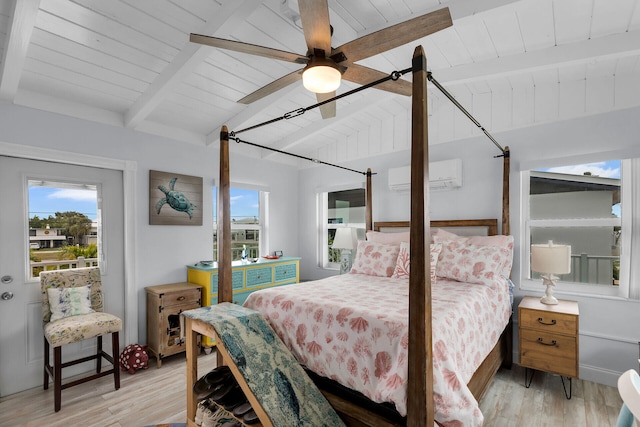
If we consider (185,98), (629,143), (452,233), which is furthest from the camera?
(452,233)

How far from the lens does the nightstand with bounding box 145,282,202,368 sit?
126 inches

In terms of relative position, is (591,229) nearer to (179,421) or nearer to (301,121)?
(301,121)

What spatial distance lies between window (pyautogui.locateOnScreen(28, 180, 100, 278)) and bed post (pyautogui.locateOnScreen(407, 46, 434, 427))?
10.4 feet

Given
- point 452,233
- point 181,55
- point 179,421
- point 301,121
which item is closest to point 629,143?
point 452,233

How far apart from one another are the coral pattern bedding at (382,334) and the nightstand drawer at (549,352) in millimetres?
284

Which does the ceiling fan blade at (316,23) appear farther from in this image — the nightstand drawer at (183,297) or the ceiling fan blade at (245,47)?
the nightstand drawer at (183,297)

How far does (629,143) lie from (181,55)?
3.73m

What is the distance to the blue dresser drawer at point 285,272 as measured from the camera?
169 inches

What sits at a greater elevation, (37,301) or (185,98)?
(185,98)

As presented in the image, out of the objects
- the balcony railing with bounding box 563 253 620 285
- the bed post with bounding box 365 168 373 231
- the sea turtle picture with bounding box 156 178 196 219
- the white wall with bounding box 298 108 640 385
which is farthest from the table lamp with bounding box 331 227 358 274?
the balcony railing with bounding box 563 253 620 285

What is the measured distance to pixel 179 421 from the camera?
7.63 ft

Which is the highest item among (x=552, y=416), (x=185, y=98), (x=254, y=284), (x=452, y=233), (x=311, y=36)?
(x=185, y=98)

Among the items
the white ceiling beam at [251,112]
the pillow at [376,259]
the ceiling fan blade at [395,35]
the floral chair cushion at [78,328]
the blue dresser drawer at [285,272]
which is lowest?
the floral chair cushion at [78,328]

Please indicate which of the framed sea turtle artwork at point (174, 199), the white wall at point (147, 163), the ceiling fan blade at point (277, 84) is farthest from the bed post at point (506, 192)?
the framed sea turtle artwork at point (174, 199)
